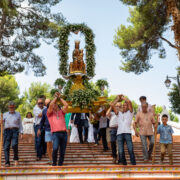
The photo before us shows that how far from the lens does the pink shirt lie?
6.04 metres

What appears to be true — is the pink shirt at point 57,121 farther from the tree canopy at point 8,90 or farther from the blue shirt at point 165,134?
the tree canopy at point 8,90

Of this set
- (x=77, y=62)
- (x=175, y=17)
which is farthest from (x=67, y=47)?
(x=175, y=17)

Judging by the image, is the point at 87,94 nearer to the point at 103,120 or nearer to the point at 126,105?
the point at 103,120

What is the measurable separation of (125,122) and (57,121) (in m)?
1.65

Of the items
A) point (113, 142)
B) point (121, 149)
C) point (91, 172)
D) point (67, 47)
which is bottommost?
point (91, 172)

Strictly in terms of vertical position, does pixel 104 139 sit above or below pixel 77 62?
below

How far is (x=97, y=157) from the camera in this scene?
7.78 metres

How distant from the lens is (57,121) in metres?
6.10

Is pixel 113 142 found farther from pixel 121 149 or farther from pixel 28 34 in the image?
pixel 28 34

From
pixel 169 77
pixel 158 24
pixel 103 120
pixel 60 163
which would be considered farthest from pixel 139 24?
pixel 60 163

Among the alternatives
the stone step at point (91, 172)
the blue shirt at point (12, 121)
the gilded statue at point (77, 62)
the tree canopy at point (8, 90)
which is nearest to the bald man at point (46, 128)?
the blue shirt at point (12, 121)

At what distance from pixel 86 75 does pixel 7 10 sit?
17.4 ft

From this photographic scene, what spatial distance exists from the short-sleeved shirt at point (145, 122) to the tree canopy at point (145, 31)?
7.33 metres

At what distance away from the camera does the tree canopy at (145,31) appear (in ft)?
49.7
